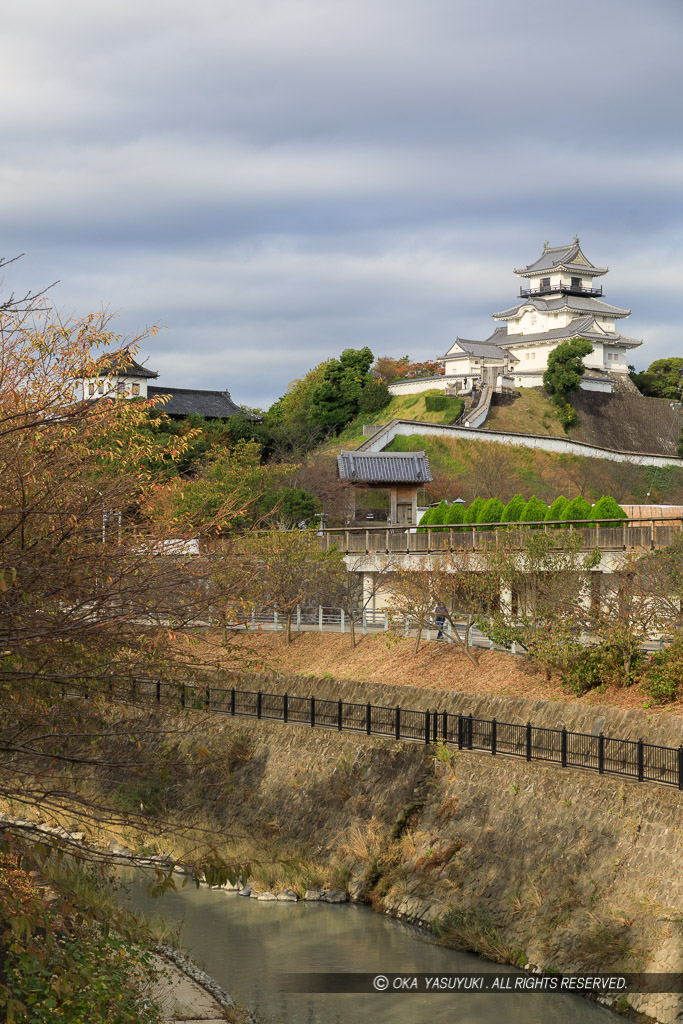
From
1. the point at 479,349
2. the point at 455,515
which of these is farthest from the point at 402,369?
the point at 455,515

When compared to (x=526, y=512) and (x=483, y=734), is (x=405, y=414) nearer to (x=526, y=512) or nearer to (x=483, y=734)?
(x=526, y=512)

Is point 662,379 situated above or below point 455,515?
above

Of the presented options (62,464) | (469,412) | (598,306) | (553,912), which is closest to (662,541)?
(553,912)

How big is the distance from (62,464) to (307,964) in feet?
36.2

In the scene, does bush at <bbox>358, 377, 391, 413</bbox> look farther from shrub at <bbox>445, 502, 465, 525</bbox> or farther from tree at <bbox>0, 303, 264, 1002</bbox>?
tree at <bbox>0, 303, 264, 1002</bbox>

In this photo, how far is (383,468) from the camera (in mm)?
59688

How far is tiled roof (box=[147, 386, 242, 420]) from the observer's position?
7062cm

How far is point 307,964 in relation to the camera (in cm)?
1792

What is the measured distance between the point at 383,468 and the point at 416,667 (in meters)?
29.5

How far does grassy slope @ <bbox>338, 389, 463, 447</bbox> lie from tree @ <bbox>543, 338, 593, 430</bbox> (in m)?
8.78

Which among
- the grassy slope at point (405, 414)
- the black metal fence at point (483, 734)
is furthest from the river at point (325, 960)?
the grassy slope at point (405, 414)

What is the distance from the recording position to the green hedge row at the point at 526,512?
34312 mm

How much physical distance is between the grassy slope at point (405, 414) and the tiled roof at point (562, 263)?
33.2 m

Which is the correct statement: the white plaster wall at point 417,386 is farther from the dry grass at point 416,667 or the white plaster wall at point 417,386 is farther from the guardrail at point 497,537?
the dry grass at point 416,667
